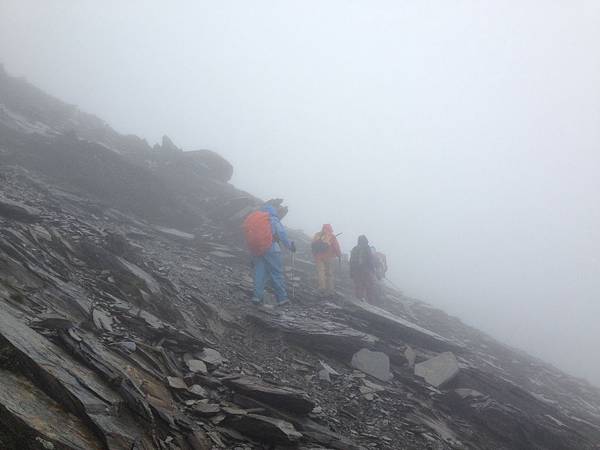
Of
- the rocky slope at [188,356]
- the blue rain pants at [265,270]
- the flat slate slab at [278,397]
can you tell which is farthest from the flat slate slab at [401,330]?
the flat slate slab at [278,397]

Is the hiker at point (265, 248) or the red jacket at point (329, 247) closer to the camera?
the hiker at point (265, 248)

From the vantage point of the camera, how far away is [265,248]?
13.3 meters

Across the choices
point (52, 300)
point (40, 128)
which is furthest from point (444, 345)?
point (40, 128)

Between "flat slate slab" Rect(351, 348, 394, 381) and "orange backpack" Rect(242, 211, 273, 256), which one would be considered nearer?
"flat slate slab" Rect(351, 348, 394, 381)

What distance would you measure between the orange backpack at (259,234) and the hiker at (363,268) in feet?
20.6

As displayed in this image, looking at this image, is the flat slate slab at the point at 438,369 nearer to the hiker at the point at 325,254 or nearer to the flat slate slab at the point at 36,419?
the hiker at the point at 325,254

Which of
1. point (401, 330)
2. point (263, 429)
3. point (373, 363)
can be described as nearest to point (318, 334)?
point (373, 363)

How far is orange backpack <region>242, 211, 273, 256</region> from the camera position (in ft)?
43.7

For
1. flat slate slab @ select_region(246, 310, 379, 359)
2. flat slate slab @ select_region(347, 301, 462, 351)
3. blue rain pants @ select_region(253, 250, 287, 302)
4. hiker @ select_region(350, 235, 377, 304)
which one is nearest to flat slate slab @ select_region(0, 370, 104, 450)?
flat slate slab @ select_region(246, 310, 379, 359)

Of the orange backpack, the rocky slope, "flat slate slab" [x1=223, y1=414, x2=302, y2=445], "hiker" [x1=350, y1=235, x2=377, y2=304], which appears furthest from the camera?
"hiker" [x1=350, y1=235, x2=377, y2=304]

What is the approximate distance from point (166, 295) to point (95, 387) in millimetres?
5267

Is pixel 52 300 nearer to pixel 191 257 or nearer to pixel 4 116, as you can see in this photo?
pixel 191 257

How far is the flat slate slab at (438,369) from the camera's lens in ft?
37.9

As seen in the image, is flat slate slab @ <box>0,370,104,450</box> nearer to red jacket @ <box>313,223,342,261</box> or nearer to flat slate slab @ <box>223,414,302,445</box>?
flat slate slab @ <box>223,414,302,445</box>
